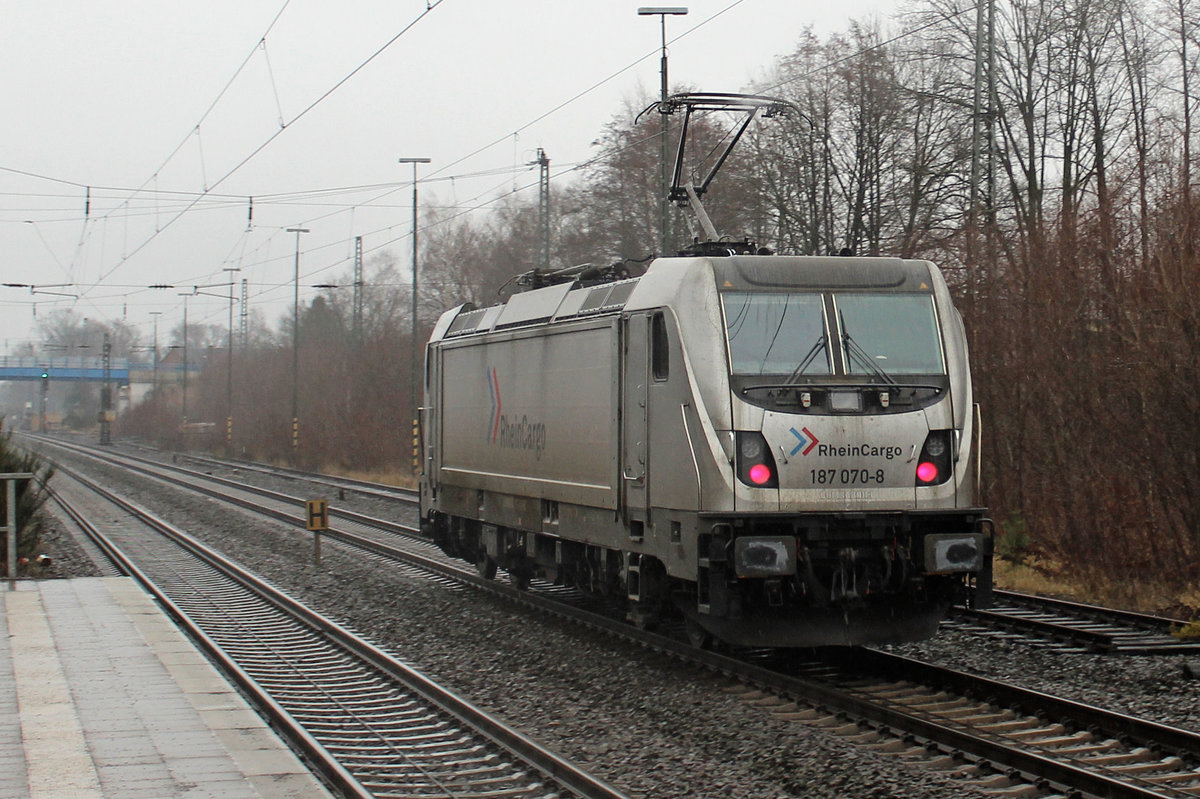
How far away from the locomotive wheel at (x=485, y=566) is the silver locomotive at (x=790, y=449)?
15.6 feet

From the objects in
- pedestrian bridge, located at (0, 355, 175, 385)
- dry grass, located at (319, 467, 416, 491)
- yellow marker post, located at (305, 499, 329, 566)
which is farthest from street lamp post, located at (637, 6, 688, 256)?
pedestrian bridge, located at (0, 355, 175, 385)

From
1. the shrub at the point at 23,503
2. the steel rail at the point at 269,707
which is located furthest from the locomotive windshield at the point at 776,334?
the shrub at the point at 23,503

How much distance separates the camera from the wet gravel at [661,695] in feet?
24.3

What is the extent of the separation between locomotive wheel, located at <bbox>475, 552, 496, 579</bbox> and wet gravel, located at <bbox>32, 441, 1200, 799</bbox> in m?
0.50

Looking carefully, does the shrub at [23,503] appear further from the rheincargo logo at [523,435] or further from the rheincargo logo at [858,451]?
the rheincargo logo at [858,451]

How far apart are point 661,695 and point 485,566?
6699 millimetres

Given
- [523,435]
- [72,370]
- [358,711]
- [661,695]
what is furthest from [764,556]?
[72,370]

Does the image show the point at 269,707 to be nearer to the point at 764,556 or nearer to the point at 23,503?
the point at 764,556

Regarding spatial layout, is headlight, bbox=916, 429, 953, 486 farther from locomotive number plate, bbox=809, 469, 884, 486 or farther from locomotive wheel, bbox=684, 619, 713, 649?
locomotive wheel, bbox=684, 619, 713, 649

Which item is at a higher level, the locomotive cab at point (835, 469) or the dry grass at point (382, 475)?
the locomotive cab at point (835, 469)

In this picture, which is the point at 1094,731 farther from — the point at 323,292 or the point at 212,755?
the point at 323,292

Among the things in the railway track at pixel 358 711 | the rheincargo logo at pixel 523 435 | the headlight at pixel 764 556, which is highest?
the rheincargo logo at pixel 523 435

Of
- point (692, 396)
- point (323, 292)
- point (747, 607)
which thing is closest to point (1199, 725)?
point (747, 607)

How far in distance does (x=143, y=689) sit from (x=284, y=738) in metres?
1.59
